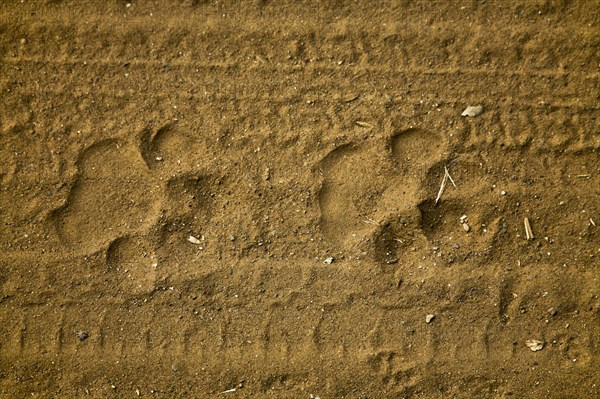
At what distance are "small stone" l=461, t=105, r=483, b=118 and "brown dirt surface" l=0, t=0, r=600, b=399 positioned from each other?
0.9 inches

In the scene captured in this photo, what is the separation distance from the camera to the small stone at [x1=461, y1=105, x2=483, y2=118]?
2240 mm

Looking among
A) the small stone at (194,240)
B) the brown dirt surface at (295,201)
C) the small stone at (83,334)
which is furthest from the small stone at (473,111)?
the small stone at (83,334)

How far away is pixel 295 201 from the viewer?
2283 millimetres

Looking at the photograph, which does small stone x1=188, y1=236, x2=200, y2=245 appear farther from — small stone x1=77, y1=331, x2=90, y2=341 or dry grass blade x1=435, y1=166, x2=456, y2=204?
dry grass blade x1=435, y1=166, x2=456, y2=204

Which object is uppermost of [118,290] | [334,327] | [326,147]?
[326,147]

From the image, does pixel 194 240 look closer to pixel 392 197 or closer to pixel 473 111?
pixel 392 197

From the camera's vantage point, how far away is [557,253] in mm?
2281

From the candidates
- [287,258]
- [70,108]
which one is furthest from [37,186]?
[287,258]

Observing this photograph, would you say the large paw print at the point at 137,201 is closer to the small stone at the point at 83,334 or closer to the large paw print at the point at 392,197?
the small stone at the point at 83,334

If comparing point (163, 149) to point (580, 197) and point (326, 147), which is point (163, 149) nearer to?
point (326, 147)

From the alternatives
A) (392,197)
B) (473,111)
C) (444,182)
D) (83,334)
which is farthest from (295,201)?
(83,334)

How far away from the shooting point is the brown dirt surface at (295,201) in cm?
225

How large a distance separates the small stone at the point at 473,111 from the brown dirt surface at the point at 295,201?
0.07ft

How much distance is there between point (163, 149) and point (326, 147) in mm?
634
